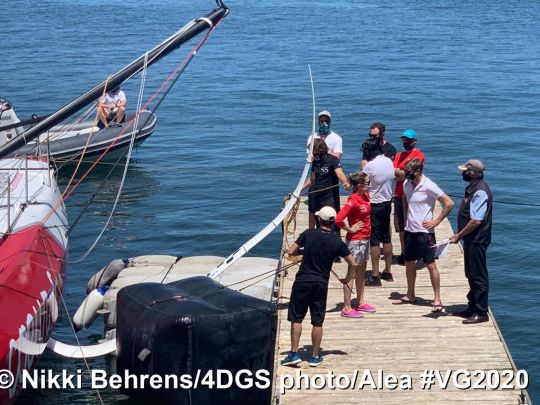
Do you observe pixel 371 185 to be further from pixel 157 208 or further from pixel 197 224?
pixel 157 208

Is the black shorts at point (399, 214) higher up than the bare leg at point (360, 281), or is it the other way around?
the black shorts at point (399, 214)

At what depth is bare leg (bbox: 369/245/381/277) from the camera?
44.4ft

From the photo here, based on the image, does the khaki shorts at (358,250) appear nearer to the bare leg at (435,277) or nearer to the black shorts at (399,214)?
the bare leg at (435,277)

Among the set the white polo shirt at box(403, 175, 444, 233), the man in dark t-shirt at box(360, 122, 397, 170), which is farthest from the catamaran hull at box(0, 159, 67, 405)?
the white polo shirt at box(403, 175, 444, 233)

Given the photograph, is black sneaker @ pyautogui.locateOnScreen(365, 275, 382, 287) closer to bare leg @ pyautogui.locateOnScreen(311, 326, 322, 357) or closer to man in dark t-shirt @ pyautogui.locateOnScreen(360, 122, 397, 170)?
man in dark t-shirt @ pyautogui.locateOnScreen(360, 122, 397, 170)

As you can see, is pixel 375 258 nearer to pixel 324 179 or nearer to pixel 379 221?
pixel 379 221

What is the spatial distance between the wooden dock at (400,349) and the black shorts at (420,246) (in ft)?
2.55

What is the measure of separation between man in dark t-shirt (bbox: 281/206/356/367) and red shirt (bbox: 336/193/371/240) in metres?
1.00

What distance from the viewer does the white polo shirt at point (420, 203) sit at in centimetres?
1235

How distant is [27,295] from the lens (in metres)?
14.0

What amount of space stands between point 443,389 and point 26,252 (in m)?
6.99

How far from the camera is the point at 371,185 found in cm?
1342

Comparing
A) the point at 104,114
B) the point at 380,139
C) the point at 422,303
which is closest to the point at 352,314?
the point at 422,303

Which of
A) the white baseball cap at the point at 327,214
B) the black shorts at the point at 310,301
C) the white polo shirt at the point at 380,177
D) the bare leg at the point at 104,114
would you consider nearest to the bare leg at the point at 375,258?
the white polo shirt at the point at 380,177
